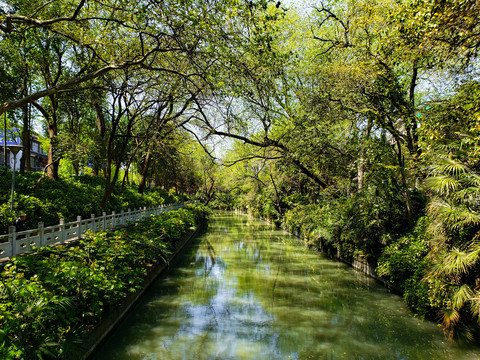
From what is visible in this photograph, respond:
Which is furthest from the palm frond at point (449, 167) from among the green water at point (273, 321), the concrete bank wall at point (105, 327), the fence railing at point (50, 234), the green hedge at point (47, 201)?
the green hedge at point (47, 201)

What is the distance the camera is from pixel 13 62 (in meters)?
16.8

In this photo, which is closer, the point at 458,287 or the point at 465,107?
the point at 458,287

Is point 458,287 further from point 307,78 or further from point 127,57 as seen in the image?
point 307,78

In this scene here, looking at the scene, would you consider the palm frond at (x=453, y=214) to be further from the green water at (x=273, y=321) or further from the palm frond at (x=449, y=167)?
the green water at (x=273, y=321)

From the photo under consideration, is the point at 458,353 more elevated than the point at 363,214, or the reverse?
the point at 363,214

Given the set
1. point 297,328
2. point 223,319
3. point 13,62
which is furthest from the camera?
point 13,62

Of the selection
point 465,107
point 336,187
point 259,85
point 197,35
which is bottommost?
point 336,187

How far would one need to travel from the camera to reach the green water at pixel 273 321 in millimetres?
6258

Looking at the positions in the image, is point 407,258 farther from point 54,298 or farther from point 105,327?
point 54,298

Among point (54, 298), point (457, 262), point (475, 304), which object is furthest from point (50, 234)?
point (475, 304)

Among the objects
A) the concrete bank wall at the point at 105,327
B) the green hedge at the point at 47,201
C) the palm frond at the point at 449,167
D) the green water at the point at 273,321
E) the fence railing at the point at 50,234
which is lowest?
the green water at the point at 273,321

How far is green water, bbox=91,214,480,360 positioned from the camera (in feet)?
20.5

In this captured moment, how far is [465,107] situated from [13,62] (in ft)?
64.5

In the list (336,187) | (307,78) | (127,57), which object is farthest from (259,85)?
(336,187)
